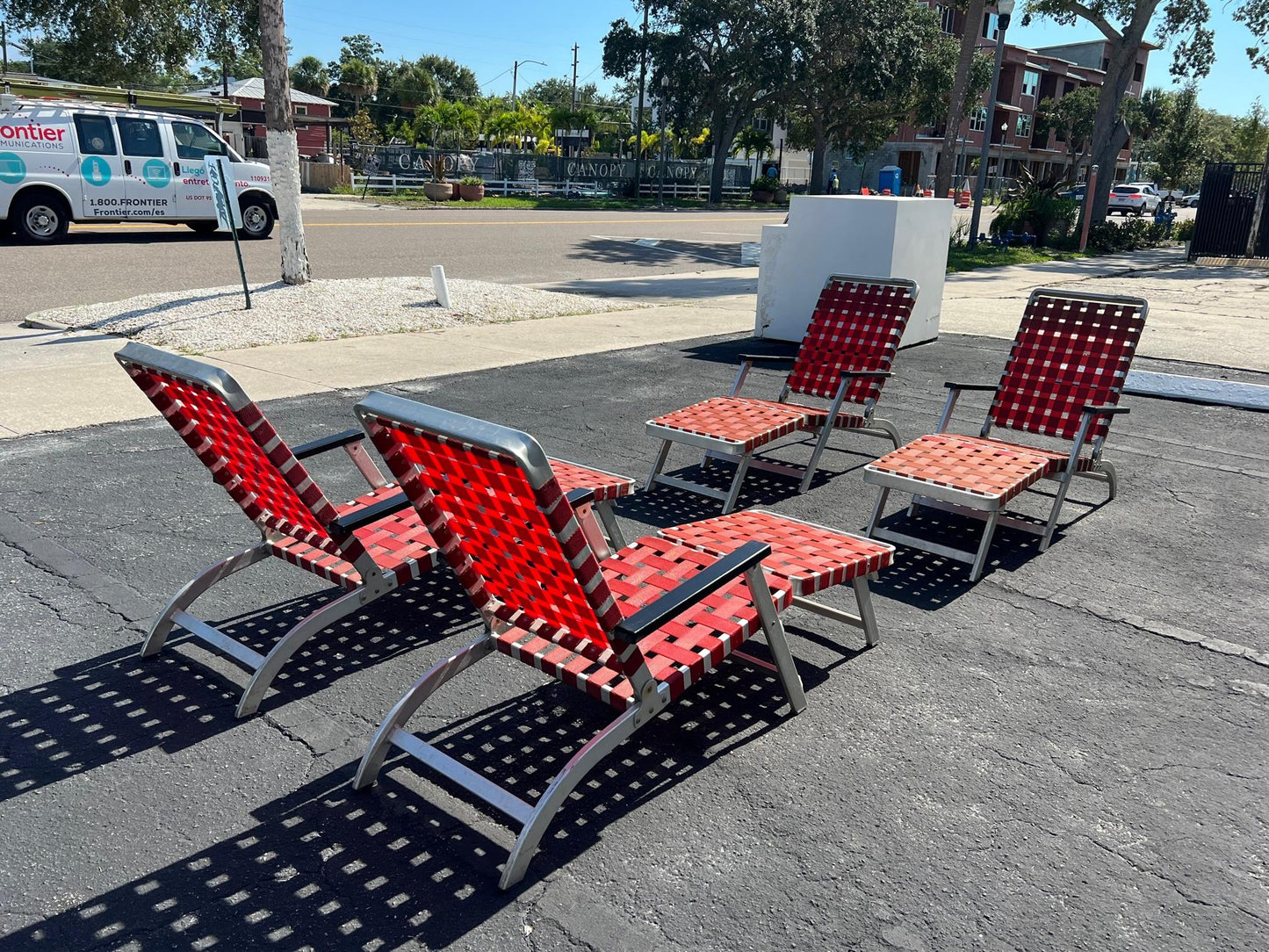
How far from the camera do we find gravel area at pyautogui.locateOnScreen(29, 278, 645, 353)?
10.5 metres

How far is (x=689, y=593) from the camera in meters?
2.95

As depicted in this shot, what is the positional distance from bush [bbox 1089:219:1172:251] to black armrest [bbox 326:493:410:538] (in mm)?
26511

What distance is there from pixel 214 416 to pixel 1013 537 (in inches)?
164

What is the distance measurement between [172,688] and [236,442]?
1.03 metres

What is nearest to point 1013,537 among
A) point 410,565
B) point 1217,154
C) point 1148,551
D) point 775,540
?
point 1148,551

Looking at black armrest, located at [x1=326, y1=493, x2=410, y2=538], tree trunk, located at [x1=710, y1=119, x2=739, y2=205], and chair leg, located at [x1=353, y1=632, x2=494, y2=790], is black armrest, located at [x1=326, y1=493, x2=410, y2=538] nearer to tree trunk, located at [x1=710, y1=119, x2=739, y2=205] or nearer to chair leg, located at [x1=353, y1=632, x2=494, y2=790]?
chair leg, located at [x1=353, y1=632, x2=494, y2=790]

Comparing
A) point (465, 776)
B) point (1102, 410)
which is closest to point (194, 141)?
point (1102, 410)

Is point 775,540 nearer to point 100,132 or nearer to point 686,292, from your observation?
point 686,292

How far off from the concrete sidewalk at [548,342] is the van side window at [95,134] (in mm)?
8693

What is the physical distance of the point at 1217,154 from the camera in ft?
252

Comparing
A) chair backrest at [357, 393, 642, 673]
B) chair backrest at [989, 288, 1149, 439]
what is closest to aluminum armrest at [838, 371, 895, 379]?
chair backrest at [989, 288, 1149, 439]

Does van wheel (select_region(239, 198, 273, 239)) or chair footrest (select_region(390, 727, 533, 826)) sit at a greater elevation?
van wheel (select_region(239, 198, 273, 239))

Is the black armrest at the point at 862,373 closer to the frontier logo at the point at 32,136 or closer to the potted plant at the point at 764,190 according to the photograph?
the frontier logo at the point at 32,136

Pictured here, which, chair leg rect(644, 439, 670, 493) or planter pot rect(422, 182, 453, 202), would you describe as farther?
planter pot rect(422, 182, 453, 202)
